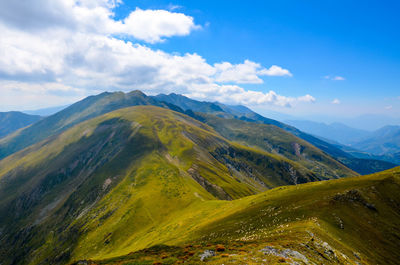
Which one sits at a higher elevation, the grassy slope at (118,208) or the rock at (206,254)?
the rock at (206,254)

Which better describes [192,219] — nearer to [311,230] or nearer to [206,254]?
[311,230]

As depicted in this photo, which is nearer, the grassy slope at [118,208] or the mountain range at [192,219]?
the mountain range at [192,219]

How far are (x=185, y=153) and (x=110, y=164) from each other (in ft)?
215

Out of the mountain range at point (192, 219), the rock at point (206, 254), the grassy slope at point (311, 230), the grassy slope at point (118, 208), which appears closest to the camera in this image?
the rock at point (206, 254)

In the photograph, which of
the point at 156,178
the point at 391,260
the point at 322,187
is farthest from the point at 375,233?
the point at 156,178

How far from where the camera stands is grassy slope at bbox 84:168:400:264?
96.7ft

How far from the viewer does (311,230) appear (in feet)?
119

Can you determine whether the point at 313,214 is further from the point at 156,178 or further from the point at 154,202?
the point at 156,178

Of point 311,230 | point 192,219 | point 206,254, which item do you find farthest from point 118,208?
point 311,230

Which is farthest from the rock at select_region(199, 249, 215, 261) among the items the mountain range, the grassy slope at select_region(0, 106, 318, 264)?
the grassy slope at select_region(0, 106, 318, 264)

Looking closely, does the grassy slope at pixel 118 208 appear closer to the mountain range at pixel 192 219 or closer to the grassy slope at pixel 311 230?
the mountain range at pixel 192 219

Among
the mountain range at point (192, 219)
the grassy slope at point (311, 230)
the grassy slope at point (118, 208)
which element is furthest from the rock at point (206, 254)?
the grassy slope at point (118, 208)

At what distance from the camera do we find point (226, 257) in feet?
85.9

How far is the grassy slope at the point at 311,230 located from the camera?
96.7 feet
